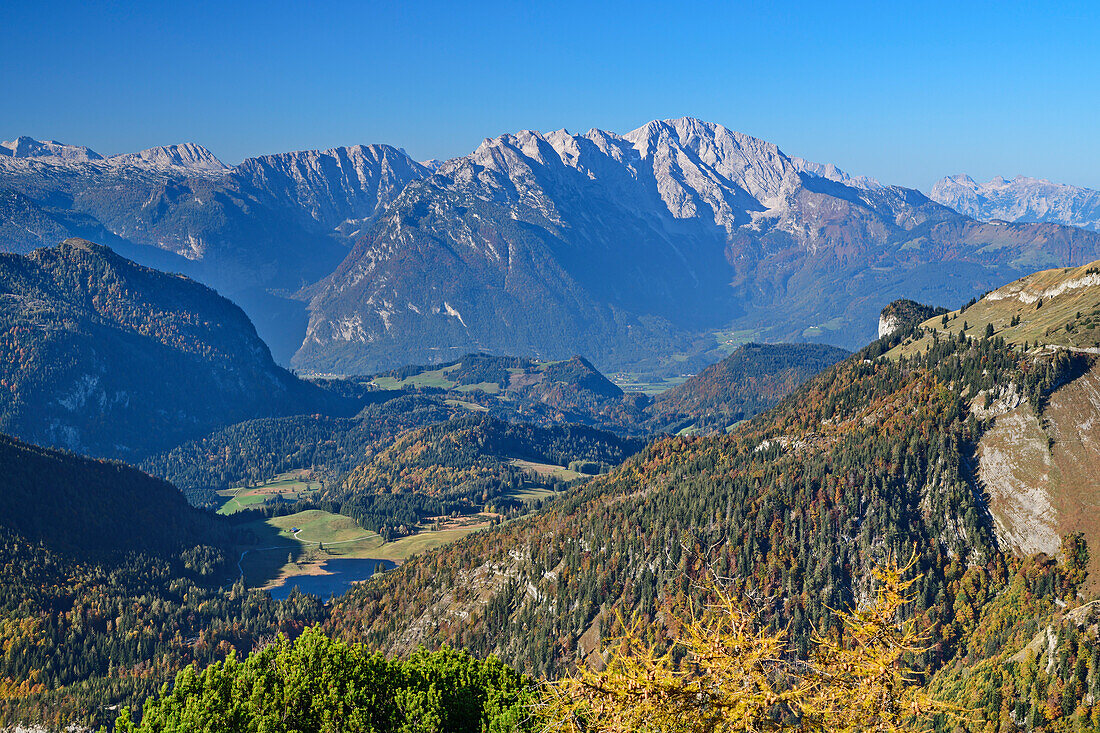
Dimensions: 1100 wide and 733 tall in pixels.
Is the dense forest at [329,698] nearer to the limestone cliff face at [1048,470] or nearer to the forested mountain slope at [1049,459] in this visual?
the forested mountain slope at [1049,459]

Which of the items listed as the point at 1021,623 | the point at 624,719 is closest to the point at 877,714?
the point at 624,719

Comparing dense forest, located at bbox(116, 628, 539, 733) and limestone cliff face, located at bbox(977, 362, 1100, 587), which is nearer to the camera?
dense forest, located at bbox(116, 628, 539, 733)

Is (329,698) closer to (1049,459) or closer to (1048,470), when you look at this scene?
(1048,470)

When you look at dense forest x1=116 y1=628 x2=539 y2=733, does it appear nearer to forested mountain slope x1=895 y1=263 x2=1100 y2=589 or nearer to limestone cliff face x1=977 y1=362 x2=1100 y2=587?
forested mountain slope x1=895 y1=263 x2=1100 y2=589

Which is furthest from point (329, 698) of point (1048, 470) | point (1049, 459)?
point (1049, 459)

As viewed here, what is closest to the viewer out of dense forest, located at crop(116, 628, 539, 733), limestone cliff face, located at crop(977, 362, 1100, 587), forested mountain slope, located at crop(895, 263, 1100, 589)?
dense forest, located at crop(116, 628, 539, 733)

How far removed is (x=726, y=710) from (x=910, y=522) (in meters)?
175

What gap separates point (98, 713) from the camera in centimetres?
18725

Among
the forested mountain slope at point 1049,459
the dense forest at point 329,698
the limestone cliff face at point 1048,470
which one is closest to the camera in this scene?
the dense forest at point 329,698

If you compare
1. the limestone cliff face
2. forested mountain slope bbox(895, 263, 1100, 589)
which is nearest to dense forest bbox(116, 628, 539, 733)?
forested mountain slope bbox(895, 263, 1100, 589)

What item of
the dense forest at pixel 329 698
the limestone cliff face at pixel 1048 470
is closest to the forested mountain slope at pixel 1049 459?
the limestone cliff face at pixel 1048 470

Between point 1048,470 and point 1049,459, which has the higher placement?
point 1049,459

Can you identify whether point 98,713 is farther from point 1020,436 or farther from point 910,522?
point 1020,436

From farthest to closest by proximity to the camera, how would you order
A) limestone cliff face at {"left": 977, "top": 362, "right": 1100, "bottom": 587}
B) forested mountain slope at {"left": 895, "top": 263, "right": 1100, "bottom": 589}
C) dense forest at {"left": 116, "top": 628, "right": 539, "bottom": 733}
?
forested mountain slope at {"left": 895, "top": 263, "right": 1100, "bottom": 589}
limestone cliff face at {"left": 977, "top": 362, "right": 1100, "bottom": 587}
dense forest at {"left": 116, "top": 628, "right": 539, "bottom": 733}
